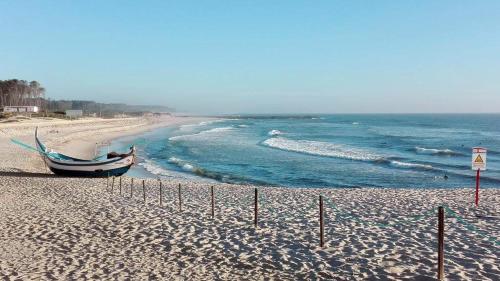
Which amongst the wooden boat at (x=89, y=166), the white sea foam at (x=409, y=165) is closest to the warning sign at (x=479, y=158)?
the wooden boat at (x=89, y=166)

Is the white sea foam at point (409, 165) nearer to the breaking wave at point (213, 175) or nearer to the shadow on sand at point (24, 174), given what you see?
the breaking wave at point (213, 175)

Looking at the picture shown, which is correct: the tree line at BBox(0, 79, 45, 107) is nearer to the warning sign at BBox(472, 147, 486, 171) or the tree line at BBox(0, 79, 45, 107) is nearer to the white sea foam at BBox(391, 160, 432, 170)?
the white sea foam at BBox(391, 160, 432, 170)

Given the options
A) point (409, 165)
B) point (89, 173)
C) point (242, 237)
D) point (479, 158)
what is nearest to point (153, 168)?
point (89, 173)

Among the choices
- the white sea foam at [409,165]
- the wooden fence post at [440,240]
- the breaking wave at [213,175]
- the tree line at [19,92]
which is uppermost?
the tree line at [19,92]

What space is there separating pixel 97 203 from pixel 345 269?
9115 millimetres

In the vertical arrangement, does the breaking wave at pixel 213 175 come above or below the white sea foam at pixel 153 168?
below

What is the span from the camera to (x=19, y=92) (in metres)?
113

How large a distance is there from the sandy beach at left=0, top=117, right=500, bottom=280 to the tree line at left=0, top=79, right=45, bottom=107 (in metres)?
107

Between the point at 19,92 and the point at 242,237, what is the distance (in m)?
121

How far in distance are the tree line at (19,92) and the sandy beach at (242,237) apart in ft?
350

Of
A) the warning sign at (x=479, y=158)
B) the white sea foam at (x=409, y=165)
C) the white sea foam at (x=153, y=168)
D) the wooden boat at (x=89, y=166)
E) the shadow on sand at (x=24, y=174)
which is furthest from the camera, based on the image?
the white sea foam at (x=409, y=165)

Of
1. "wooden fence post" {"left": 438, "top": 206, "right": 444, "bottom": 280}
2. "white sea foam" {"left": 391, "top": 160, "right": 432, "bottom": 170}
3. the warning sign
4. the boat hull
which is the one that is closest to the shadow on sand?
the boat hull

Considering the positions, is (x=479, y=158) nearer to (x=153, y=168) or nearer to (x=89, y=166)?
(x=89, y=166)

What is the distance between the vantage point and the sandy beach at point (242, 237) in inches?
285
